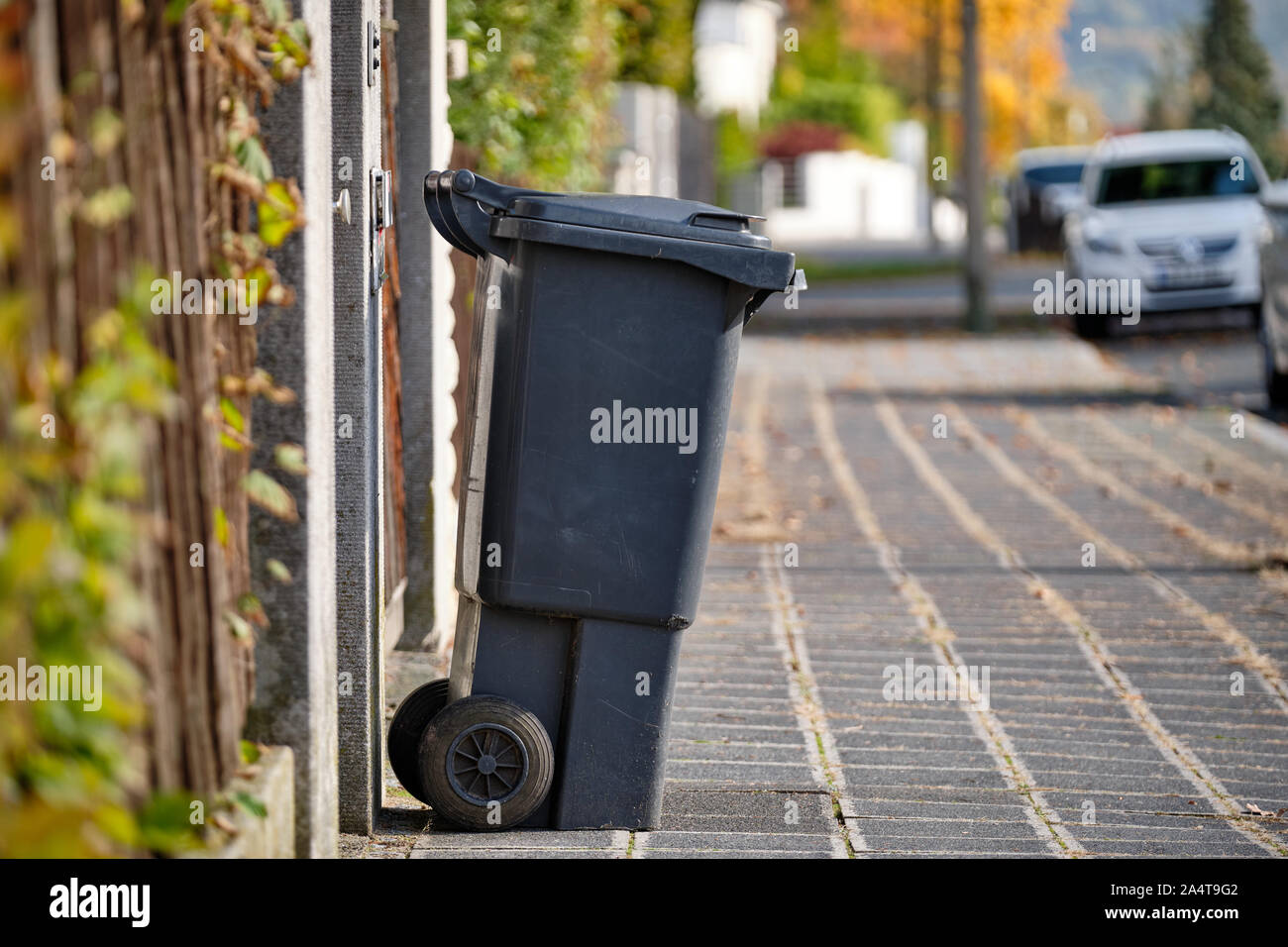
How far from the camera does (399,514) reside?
6.11 meters

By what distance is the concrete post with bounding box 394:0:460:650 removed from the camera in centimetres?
611

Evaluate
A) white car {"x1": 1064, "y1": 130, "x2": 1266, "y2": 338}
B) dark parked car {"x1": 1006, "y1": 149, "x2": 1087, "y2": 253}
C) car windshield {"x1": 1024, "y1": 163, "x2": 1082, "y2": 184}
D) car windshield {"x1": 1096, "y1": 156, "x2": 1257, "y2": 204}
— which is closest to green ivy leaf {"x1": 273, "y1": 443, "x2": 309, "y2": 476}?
white car {"x1": 1064, "y1": 130, "x2": 1266, "y2": 338}

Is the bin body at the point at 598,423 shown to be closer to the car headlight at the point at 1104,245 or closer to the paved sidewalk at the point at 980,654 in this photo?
the paved sidewalk at the point at 980,654

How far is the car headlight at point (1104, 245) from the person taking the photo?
17609 mm

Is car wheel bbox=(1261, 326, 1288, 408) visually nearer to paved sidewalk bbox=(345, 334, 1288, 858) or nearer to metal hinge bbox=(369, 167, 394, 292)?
paved sidewalk bbox=(345, 334, 1288, 858)

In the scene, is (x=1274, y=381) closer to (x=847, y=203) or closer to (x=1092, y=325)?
(x=1092, y=325)

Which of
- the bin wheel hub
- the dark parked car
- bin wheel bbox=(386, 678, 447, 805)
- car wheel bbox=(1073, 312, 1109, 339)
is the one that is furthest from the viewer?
the dark parked car

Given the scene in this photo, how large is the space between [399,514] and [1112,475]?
558 cm

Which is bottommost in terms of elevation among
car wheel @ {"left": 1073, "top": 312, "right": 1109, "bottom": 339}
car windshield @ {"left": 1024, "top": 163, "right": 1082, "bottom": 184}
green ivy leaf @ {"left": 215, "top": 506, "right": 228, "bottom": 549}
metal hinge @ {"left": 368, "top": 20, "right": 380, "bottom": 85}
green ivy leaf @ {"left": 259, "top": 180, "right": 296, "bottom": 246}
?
car wheel @ {"left": 1073, "top": 312, "right": 1109, "bottom": 339}

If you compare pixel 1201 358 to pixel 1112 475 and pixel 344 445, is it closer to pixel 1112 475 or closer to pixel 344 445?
pixel 1112 475

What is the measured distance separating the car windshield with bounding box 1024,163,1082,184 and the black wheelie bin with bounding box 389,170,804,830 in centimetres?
3091

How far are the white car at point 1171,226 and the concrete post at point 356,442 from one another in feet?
45.8

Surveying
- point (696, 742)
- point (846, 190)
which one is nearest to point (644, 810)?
point (696, 742)

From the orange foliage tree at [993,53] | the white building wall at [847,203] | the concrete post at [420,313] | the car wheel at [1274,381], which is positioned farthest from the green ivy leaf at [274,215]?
the white building wall at [847,203]
